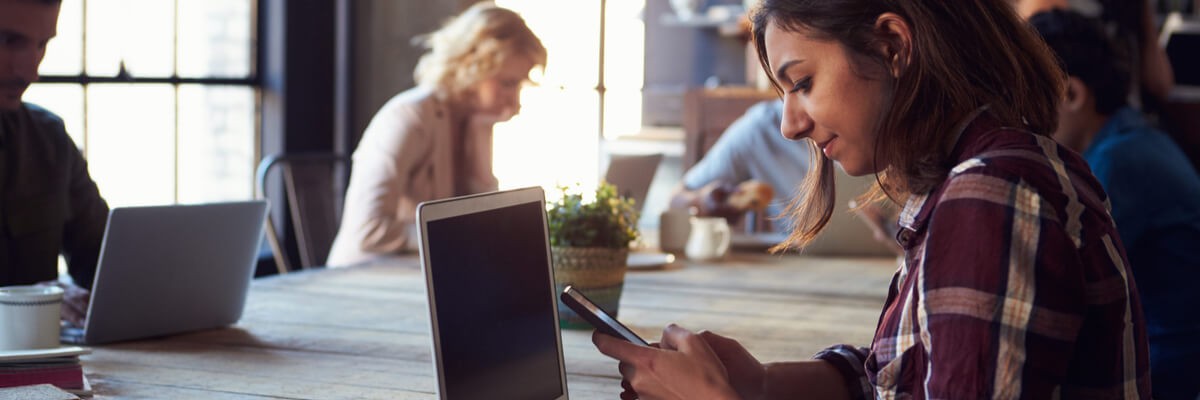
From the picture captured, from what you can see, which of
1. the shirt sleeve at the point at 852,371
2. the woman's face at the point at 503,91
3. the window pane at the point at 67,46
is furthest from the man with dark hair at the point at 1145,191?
the window pane at the point at 67,46

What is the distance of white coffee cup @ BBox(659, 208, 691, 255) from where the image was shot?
10.5ft

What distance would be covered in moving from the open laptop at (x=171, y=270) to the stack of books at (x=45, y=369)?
29 centimetres

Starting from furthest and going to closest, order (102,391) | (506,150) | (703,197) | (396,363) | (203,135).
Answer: (506,150) → (203,135) → (703,197) → (396,363) → (102,391)

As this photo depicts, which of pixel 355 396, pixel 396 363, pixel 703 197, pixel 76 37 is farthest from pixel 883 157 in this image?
pixel 76 37

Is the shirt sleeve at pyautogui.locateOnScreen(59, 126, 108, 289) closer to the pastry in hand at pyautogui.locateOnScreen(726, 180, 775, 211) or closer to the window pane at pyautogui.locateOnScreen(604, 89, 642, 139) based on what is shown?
the pastry in hand at pyautogui.locateOnScreen(726, 180, 775, 211)

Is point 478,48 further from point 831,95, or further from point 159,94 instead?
point 831,95

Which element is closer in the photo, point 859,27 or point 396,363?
point 859,27

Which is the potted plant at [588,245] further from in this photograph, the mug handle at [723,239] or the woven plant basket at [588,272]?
the mug handle at [723,239]

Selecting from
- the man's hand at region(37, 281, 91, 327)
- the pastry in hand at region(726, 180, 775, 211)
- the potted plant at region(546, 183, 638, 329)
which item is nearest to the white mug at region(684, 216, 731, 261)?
the pastry in hand at region(726, 180, 775, 211)

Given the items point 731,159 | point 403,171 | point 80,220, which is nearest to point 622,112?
point 731,159

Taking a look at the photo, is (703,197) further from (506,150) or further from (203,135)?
(506,150)

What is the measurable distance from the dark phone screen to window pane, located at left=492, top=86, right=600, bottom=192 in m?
3.94

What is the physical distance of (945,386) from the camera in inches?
39.9

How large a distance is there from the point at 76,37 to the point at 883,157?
266cm
